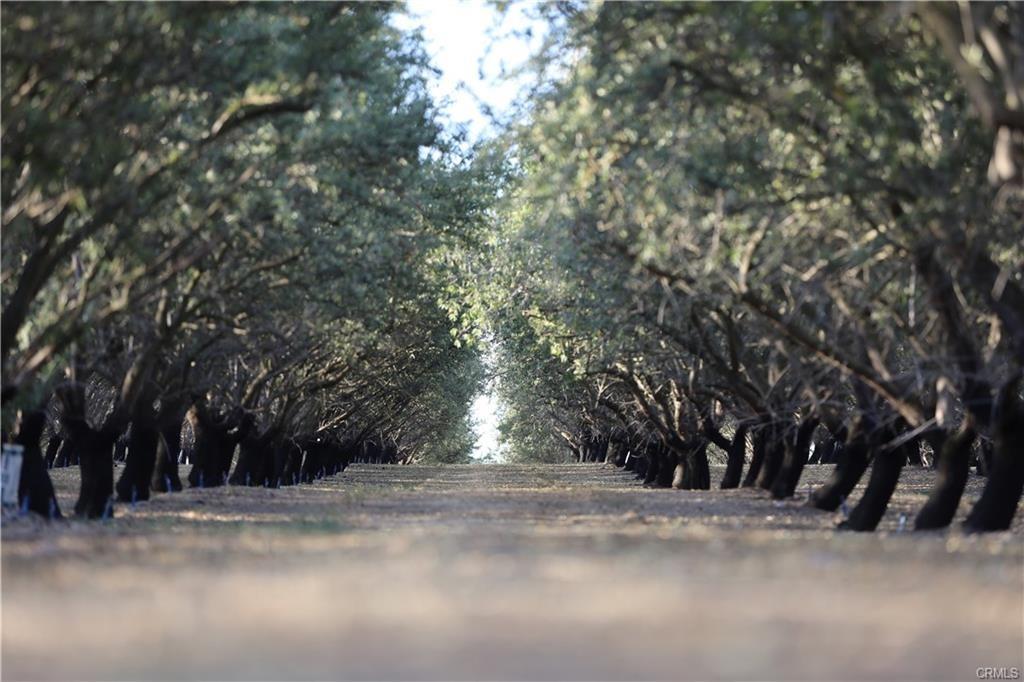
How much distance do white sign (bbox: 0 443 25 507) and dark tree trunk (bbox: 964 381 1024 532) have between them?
14756 millimetres

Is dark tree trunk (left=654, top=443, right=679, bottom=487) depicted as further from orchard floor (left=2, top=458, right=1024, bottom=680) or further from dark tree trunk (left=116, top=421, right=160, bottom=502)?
orchard floor (left=2, top=458, right=1024, bottom=680)

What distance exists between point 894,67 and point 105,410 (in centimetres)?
4259

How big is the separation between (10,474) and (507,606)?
17.0 meters

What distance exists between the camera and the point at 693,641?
985 centimetres

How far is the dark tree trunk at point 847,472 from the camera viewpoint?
33.1 meters

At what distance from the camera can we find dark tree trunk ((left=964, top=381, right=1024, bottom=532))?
23.3 m

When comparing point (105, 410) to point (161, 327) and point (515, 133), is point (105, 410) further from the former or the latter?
point (515, 133)

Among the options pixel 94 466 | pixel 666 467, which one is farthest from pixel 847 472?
pixel 666 467

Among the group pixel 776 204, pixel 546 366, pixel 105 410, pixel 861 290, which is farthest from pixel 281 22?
pixel 105 410

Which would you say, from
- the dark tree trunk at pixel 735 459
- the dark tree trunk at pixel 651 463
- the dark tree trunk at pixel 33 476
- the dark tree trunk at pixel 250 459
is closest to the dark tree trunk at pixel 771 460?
the dark tree trunk at pixel 735 459

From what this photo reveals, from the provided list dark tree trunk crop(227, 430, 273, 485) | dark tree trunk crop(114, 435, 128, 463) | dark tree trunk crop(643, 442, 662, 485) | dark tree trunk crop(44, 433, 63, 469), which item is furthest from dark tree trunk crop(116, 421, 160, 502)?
dark tree trunk crop(114, 435, 128, 463)

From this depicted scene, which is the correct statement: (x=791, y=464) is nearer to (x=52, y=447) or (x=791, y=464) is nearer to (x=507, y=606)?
(x=507, y=606)

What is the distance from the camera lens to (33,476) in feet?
93.2

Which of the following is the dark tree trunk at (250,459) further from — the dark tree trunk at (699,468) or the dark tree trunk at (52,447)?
the dark tree trunk at (699,468)
